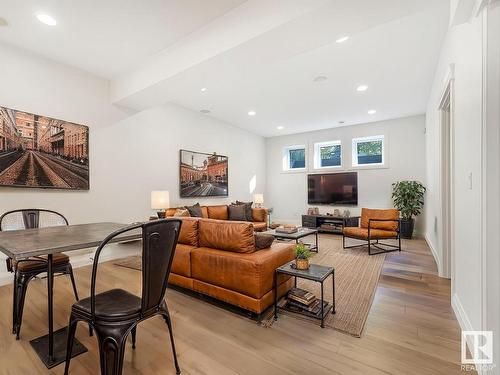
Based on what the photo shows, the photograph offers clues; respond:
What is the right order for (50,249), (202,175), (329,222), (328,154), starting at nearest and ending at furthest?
(50,249) < (202,175) < (329,222) < (328,154)

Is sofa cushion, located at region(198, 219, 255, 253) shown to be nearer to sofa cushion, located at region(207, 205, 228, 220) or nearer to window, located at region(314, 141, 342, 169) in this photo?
sofa cushion, located at region(207, 205, 228, 220)

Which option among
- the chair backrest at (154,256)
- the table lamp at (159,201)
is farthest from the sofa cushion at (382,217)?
the chair backrest at (154,256)

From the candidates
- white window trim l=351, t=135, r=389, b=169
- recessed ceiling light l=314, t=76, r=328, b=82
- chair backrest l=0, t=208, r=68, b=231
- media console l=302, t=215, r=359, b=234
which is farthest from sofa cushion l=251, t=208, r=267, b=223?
chair backrest l=0, t=208, r=68, b=231

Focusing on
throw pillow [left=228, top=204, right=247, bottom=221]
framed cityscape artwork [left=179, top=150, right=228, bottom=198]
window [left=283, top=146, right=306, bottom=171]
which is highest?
window [left=283, top=146, right=306, bottom=171]

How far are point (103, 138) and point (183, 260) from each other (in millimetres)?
2654

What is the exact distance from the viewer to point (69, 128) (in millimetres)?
3645

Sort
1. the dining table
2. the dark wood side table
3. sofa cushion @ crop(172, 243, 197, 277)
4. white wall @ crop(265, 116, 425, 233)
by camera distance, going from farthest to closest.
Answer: white wall @ crop(265, 116, 425, 233)
sofa cushion @ crop(172, 243, 197, 277)
the dark wood side table
the dining table

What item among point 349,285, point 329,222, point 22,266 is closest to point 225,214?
point 329,222

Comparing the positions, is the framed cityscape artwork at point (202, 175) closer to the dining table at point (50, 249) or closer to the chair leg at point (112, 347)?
the dining table at point (50, 249)

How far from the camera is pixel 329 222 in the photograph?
662cm

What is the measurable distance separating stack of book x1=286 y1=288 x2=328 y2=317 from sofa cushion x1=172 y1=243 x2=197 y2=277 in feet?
3.49

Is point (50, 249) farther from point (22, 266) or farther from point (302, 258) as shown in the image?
point (302, 258)

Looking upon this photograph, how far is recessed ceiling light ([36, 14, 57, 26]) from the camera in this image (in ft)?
8.63

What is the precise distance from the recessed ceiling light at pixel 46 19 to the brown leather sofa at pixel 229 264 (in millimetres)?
2543
